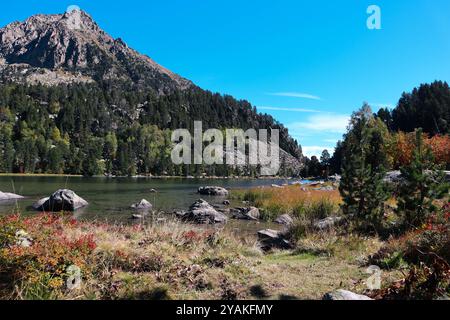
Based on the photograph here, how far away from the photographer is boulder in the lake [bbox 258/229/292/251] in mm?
13297

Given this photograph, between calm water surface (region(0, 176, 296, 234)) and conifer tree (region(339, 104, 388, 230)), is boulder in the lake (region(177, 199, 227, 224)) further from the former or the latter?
conifer tree (region(339, 104, 388, 230))

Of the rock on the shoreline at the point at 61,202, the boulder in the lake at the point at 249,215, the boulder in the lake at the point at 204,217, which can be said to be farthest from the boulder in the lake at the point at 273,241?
the rock on the shoreline at the point at 61,202

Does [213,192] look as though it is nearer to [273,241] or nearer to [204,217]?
[204,217]

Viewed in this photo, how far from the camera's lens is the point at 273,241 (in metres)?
14.3

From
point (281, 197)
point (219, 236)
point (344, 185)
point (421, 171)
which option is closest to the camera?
point (219, 236)

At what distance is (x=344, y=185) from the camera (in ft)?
54.3

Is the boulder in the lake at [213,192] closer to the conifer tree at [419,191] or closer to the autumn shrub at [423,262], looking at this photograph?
the conifer tree at [419,191]

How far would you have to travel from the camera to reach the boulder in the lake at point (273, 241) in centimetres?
1330

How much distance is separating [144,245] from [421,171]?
35.5ft

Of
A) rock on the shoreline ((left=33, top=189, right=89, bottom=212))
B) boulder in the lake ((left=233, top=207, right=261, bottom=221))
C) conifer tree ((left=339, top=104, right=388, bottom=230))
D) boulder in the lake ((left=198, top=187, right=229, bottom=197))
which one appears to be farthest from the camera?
boulder in the lake ((left=198, top=187, right=229, bottom=197))

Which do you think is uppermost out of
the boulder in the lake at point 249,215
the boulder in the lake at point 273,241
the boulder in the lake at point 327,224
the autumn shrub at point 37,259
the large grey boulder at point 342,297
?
the autumn shrub at point 37,259

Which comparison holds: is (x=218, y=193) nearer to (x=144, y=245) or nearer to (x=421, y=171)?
(x=421, y=171)

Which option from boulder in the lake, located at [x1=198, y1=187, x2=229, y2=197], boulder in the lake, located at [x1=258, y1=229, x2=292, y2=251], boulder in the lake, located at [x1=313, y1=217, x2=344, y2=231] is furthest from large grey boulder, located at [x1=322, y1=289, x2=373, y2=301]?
boulder in the lake, located at [x1=198, y1=187, x2=229, y2=197]
